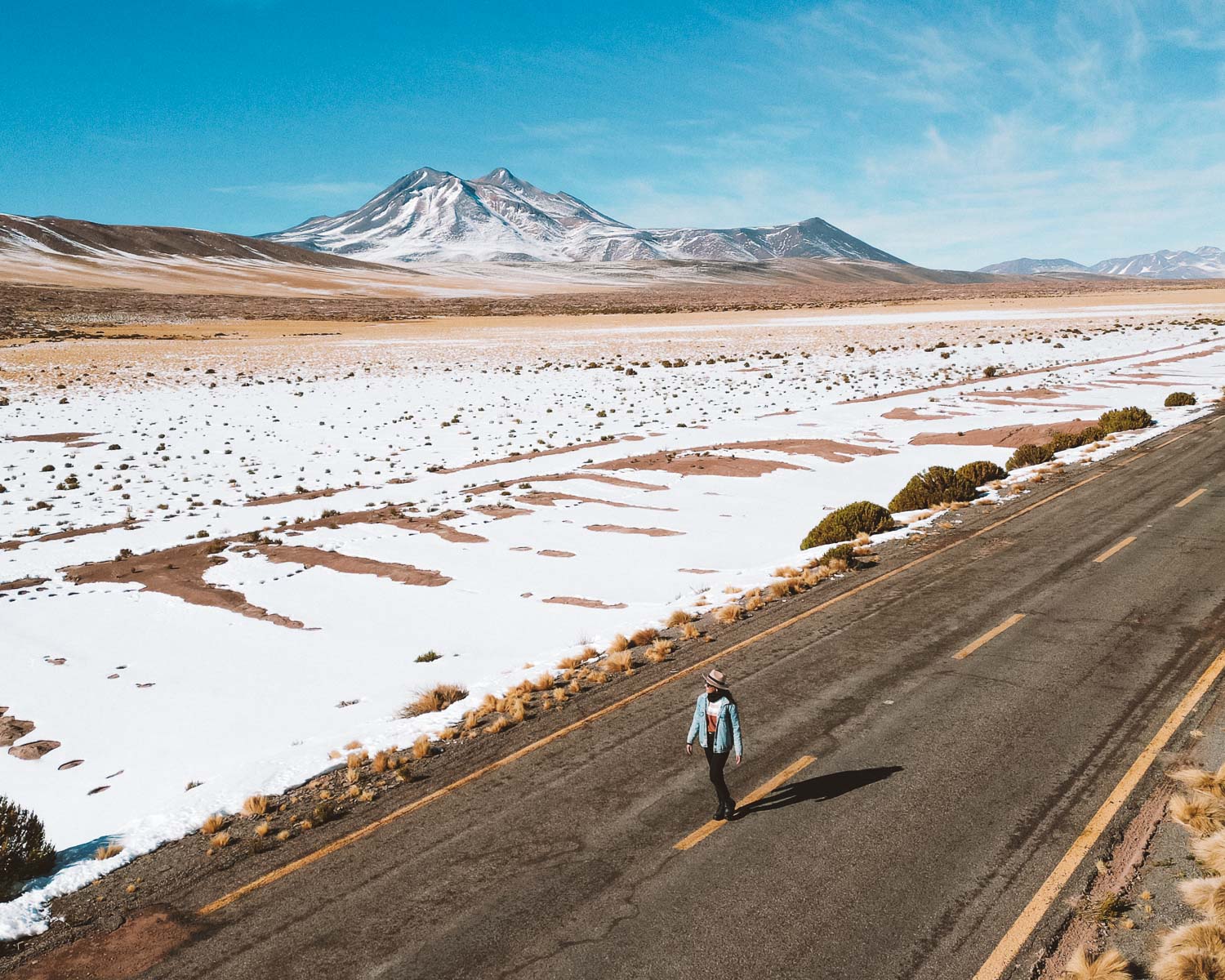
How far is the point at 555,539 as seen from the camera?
72.5 feet

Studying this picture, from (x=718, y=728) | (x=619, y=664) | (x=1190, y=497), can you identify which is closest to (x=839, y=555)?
(x=619, y=664)

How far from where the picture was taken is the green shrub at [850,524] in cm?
1964

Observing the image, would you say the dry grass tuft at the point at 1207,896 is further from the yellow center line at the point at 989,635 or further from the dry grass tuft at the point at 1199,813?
the yellow center line at the point at 989,635

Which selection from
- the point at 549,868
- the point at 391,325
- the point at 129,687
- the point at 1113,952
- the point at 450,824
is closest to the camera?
Result: the point at 1113,952

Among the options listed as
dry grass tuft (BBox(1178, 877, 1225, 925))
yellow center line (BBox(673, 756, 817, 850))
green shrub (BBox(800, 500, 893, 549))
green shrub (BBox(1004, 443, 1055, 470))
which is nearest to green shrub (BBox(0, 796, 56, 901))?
yellow center line (BBox(673, 756, 817, 850))

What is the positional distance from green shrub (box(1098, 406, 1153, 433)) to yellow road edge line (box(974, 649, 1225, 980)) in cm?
2375

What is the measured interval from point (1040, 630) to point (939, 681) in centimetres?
281

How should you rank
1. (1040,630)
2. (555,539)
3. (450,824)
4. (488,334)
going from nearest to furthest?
(450,824) → (1040,630) → (555,539) → (488,334)

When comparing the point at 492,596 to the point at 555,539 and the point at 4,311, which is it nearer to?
the point at 555,539

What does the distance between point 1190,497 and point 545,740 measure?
19.1 meters

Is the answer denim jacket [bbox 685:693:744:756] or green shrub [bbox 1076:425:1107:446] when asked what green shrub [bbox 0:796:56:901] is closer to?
denim jacket [bbox 685:693:744:756]

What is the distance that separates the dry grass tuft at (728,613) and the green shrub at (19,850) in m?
10.3

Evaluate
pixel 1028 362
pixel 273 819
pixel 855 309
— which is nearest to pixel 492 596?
pixel 273 819

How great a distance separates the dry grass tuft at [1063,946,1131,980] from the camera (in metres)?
5.82
